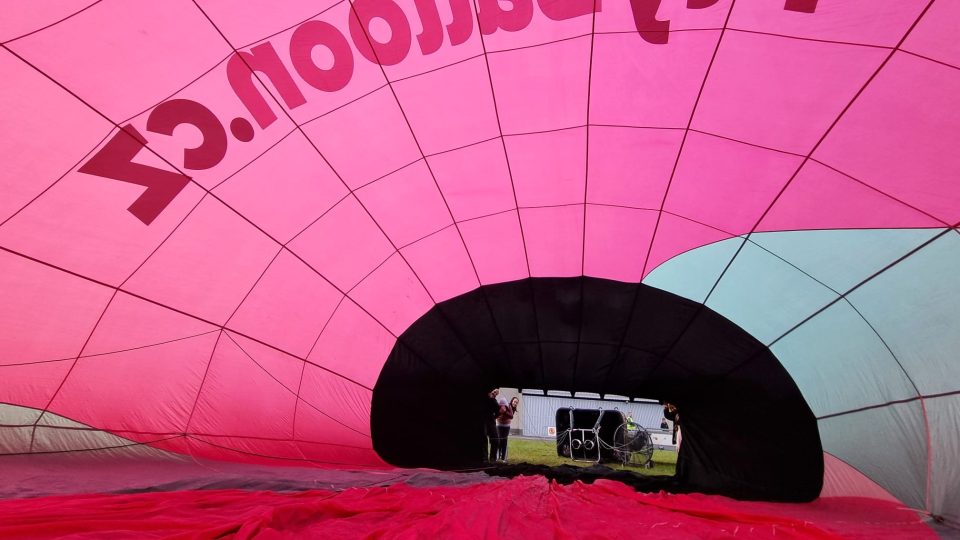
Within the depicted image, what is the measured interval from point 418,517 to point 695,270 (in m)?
3.19

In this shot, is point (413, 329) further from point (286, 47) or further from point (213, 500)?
point (286, 47)

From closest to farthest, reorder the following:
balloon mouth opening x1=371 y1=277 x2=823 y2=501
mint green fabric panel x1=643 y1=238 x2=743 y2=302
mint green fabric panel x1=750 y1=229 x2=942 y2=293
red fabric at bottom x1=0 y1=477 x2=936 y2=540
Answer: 1. red fabric at bottom x1=0 y1=477 x2=936 y2=540
2. mint green fabric panel x1=750 y1=229 x2=942 y2=293
3. mint green fabric panel x1=643 y1=238 x2=743 y2=302
4. balloon mouth opening x1=371 y1=277 x2=823 y2=501

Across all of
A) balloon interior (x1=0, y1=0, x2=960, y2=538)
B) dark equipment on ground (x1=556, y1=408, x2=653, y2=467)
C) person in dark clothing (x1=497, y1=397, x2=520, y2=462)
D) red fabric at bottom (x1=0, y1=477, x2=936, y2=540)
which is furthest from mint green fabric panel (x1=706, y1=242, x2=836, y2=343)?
dark equipment on ground (x1=556, y1=408, x2=653, y2=467)

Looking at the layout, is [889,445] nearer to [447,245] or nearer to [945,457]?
[945,457]

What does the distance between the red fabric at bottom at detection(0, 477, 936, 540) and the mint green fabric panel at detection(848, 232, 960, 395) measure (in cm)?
104

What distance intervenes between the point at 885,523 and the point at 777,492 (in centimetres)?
149

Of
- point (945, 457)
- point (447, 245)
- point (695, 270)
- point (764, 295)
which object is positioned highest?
point (447, 245)

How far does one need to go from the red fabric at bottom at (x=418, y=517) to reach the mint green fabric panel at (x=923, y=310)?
1037mm

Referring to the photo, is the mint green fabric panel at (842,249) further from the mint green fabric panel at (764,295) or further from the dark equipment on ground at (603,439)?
the dark equipment on ground at (603,439)

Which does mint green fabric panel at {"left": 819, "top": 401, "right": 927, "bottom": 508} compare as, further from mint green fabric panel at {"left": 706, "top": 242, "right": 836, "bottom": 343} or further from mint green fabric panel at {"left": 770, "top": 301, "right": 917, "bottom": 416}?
mint green fabric panel at {"left": 706, "top": 242, "right": 836, "bottom": 343}

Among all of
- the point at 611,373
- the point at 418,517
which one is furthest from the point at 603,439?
the point at 418,517

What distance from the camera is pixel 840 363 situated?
4.55 m

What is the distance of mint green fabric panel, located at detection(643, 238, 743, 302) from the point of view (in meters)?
4.60

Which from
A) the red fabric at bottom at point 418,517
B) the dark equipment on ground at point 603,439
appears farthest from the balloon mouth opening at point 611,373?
the dark equipment on ground at point 603,439
